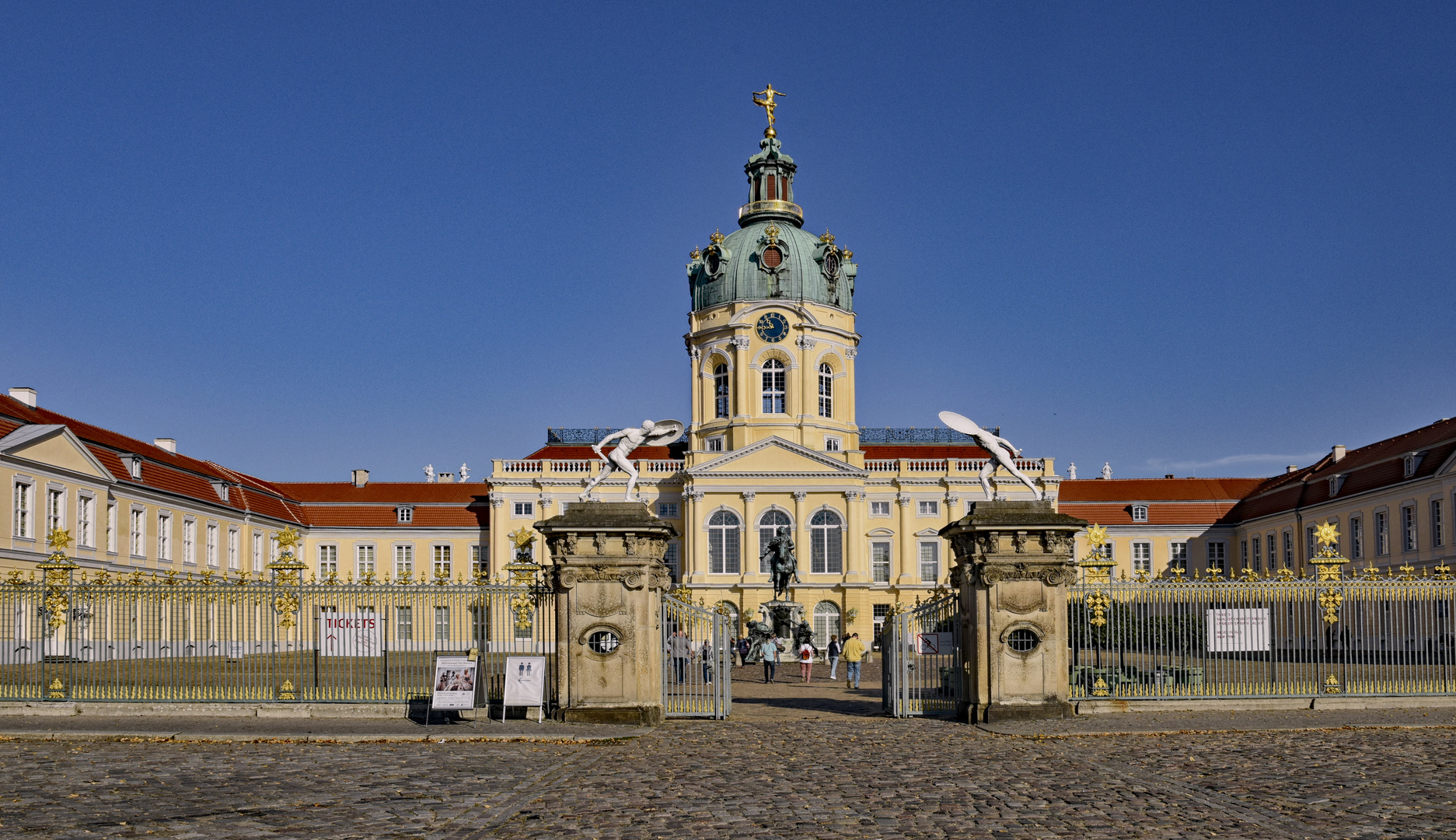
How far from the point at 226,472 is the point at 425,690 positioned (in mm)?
50651

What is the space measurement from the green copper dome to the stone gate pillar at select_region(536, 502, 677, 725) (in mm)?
51467

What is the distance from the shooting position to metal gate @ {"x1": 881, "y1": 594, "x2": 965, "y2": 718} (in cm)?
2258

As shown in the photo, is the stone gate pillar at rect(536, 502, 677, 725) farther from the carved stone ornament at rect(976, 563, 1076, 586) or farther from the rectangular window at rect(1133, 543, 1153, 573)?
the rectangular window at rect(1133, 543, 1153, 573)

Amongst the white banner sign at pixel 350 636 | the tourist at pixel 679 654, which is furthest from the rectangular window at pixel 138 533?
the tourist at pixel 679 654

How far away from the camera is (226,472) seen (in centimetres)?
6962

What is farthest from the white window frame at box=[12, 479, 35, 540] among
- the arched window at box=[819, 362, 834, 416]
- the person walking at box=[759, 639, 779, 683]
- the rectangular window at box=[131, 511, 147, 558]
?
the arched window at box=[819, 362, 834, 416]

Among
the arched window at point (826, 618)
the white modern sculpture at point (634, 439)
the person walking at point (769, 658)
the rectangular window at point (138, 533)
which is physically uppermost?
the white modern sculpture at point (634, 439)

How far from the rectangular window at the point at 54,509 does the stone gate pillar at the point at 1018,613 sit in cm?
3754

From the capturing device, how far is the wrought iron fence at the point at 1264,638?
23.2 m

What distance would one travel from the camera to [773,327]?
71.7 meters

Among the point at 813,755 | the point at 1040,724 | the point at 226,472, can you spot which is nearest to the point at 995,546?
the point at 1040,724

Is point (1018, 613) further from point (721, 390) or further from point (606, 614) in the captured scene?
point (721, 390)

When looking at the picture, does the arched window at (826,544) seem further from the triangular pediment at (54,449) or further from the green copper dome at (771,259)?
the triangular pediment at (54,449)

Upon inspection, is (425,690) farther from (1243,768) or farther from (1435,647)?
(1435,647)
